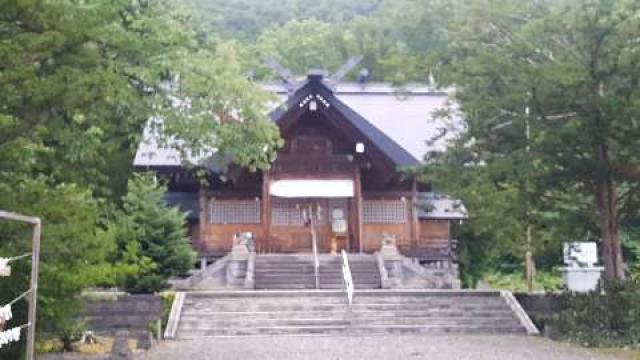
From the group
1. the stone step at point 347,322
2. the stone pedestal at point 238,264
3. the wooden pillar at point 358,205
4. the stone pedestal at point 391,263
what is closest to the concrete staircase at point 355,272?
the stone pedestal at point 391,263

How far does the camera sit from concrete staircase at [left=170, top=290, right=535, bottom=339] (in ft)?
53.0

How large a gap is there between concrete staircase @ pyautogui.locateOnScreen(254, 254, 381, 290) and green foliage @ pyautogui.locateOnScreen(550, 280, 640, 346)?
7481 millimetres

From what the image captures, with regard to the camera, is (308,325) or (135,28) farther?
(308,325)

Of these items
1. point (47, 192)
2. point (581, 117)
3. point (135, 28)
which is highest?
point (135, 28)

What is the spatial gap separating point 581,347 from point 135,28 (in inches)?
340

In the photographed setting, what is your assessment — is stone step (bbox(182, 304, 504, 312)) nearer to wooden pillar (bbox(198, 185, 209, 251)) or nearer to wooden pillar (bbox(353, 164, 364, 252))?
wooden pillar (bbox(353, 164, 364, 252))

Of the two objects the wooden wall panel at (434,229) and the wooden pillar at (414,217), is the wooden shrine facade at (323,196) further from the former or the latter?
the wooden wall panel at (434,229)

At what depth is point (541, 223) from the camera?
15125mm

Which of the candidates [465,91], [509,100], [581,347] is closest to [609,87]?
[509,100]

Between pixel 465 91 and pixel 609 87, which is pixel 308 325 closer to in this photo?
pixel 465 91

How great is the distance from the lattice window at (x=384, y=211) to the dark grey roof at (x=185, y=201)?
17.8 feet

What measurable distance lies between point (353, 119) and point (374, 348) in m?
12.3

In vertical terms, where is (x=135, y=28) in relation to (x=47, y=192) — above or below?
above

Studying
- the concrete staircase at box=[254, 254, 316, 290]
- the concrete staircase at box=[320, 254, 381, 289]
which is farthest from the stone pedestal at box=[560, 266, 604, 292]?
the concrete staircase at box=[254, 254, 316, 290]
